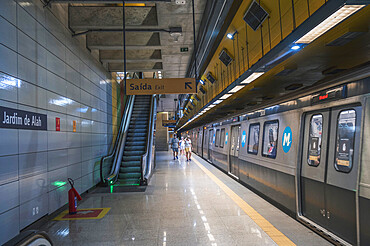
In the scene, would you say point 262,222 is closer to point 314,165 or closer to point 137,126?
point 314,165

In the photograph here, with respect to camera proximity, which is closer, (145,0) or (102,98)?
(145,0)

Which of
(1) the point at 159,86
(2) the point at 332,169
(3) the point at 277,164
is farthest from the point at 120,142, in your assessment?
(2) the point at 332,169

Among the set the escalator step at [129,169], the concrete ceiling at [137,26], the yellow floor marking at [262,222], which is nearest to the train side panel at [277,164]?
the yellow floor marking at [262,222]

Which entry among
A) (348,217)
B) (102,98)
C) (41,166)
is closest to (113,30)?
(102,98)

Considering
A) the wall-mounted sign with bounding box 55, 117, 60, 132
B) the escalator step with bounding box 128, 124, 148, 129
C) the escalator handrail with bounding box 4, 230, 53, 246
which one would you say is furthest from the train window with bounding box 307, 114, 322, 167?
the escalator step with bounding box 128, 124, 148, 129

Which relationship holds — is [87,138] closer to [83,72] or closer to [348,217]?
[83,72]

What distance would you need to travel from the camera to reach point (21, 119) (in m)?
3.54

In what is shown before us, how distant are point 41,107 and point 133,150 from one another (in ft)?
16.9

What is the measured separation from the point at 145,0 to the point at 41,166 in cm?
329

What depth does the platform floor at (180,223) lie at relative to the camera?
338 cm

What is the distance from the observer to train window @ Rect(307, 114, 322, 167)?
3.75m

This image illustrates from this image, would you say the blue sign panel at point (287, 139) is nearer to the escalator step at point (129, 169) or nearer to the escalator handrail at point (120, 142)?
the escalator handrail at point (120, 142)

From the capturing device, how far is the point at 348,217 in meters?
2.99

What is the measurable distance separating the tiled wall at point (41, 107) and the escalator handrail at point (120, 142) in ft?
3.39
